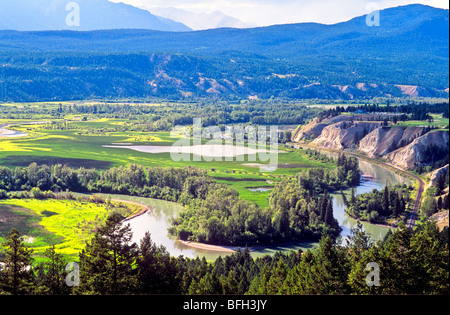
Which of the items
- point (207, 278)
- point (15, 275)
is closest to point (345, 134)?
point (207, 278)

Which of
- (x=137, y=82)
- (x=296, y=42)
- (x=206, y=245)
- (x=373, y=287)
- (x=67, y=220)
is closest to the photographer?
(x=373, y=287)

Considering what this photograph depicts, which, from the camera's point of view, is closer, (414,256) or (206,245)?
(414,256)

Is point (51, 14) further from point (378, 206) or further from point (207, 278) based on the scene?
point (207, 278)

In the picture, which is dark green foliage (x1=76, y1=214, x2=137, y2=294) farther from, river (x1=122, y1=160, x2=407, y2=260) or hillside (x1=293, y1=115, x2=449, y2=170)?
hillside (x1=293, y1=115, x2=449, y2=170)

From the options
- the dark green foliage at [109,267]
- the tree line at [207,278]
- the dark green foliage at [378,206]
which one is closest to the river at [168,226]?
the dark green foliage at [378,206]
